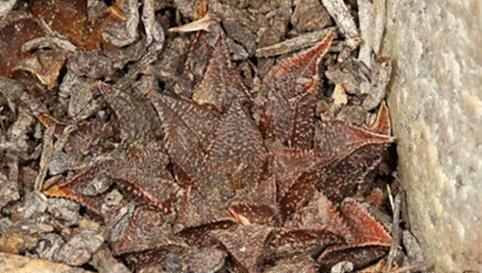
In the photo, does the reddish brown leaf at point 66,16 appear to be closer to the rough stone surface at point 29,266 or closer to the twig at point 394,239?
the rough stone surface at point 29,266

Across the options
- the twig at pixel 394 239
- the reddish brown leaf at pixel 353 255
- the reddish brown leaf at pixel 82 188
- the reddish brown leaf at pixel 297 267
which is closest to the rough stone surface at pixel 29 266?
the reddish brown leaf at pixel 82 188

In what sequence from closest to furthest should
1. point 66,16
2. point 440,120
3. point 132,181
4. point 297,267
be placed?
point 440,120, point 297,267, point 132,181, point 66,16

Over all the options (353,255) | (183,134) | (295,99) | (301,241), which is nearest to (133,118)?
(183,134)

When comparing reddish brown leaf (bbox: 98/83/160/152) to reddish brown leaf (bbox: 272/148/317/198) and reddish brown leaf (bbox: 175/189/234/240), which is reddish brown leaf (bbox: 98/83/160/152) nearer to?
reddish brown leaf (bbox: 175/189/234/240)

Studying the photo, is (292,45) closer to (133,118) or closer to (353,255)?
(133,118)

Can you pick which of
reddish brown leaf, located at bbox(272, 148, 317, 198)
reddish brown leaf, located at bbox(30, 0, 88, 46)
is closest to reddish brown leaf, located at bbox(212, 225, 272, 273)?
reddish brown leaf, located at bbox(272, 148, 317, 198)

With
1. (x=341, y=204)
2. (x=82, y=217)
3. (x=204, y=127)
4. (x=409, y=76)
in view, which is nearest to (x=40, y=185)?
(x=82, y=217)
